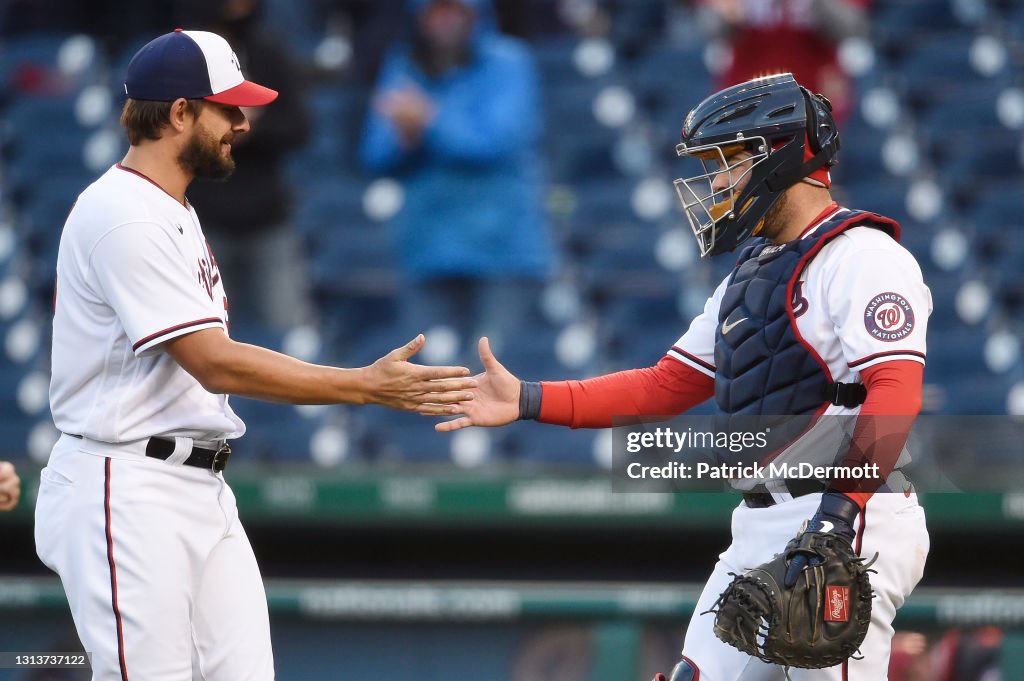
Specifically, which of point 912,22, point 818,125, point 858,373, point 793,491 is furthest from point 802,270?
point 912,22

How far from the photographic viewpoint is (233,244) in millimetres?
5879

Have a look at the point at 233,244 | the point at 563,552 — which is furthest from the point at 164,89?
the point at 563,552

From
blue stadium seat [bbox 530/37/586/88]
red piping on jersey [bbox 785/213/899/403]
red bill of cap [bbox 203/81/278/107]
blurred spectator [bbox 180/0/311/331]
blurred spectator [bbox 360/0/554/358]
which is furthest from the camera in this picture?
blue stadium seat [bbox 530/37/586/88]

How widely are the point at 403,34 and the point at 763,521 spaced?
4.85 metres

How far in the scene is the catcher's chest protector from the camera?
3047mm

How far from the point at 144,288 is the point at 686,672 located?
1504 millimetres

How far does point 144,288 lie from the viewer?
2.94 metres

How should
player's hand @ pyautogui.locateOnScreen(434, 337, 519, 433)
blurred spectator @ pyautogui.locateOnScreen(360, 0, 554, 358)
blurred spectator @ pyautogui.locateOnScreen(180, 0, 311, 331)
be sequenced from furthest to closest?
blurred spectator @ pyautogui.locateOnScreen(360, 0, 554, 358) < blurred spectator @ pyautogui.locateOnScreen(180, 0, 311, 331) < player's hand @ pyautogui.locateOnScreen(434, 337, 519, 433)

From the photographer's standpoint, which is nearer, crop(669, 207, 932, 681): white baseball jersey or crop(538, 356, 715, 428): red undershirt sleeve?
crop(669, 207, 932, 681): white baseball jersey

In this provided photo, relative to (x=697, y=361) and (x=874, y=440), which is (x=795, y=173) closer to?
(x=697, y=361)

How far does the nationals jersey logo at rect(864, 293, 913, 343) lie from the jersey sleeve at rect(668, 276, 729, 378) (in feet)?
1.90

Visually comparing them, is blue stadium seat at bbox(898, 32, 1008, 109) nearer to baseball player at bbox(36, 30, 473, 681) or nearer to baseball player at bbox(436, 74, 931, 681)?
baseball player at bbox(436, 74, 931, 681)

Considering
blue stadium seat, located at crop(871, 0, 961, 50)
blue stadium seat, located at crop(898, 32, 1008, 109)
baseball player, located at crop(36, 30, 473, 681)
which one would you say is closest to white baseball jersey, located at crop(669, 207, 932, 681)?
baseball player, located at crop(36, 30, 473, 681)

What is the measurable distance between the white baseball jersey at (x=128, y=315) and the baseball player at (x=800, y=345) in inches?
27.9
